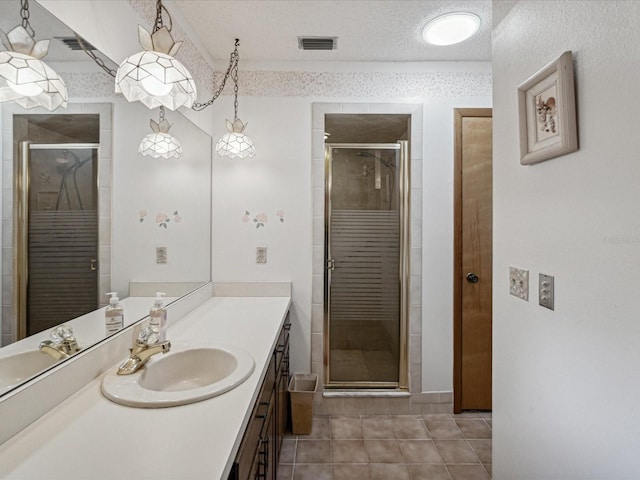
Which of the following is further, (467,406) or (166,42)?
(467,406)

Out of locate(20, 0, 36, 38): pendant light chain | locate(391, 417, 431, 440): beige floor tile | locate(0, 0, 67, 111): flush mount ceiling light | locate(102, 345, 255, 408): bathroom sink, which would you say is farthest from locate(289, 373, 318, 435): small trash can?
locate(20, 0, 36, 38): pendant light chain

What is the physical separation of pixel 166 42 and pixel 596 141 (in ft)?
4.38

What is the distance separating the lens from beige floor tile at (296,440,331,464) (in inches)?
73.9

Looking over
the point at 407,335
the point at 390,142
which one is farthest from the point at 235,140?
the point at 407,335

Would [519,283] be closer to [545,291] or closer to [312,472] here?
[545,291]

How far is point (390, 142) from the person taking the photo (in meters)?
2.54

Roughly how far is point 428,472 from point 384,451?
27 cm

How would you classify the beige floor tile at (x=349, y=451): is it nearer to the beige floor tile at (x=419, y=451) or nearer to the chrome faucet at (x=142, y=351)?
the beige floor tile at (x=419, y=451)

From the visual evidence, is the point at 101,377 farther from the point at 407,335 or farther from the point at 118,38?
the point at 407,335

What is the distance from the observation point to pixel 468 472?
181 centimetres

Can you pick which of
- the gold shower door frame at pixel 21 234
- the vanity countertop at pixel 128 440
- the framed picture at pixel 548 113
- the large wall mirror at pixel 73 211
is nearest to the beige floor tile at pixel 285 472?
the vanity countertop at pixel 128 440

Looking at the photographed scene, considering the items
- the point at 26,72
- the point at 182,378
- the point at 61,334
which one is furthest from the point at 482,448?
the point at 26,72

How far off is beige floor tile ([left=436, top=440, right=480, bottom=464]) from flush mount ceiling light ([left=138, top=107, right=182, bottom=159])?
92.0 inches

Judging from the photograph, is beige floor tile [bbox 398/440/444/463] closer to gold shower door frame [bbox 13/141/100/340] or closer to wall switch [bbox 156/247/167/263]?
wall switch [bbox 156/247/167/263]
